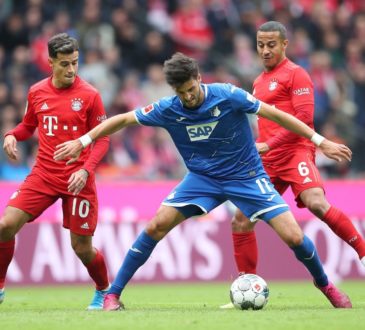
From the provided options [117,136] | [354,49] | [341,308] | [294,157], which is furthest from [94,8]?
[341,308]

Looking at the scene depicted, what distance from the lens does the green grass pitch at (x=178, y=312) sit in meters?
8.09

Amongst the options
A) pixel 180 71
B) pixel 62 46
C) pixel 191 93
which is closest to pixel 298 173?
pixel 191 93

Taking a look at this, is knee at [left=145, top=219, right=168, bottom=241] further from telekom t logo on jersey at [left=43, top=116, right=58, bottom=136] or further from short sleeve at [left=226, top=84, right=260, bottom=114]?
telekom t logo on jersey at [left=43, top=116, right=58, bottom=136]

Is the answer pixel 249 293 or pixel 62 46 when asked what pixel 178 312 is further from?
pixel 62 46

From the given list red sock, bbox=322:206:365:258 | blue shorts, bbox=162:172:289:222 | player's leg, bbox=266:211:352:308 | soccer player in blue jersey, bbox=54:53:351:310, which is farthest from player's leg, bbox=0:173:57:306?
red sock, bbox=322:206:365:258

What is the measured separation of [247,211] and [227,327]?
1620 mm

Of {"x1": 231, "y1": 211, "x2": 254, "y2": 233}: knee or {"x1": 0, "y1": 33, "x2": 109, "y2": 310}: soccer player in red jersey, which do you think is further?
{"x1": 231, "y1": 211, "x2": 254, "y2": 233}: knee

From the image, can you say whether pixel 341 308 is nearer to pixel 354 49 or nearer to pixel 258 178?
pixel 258 178

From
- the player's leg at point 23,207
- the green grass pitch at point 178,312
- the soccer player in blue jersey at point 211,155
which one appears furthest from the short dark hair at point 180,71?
the green grass pitch at point 178,312

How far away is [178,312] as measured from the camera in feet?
30.4

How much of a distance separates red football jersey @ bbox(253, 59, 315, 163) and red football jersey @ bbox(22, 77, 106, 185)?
1.62 metres

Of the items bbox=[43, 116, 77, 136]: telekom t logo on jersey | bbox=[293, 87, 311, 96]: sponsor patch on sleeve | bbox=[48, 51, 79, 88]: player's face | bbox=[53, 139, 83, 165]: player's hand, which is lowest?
bbox=[53, 139, 83, 165]: player's hand

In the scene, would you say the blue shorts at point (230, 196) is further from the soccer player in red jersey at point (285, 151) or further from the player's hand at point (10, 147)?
the player's hand at point (10, 147)

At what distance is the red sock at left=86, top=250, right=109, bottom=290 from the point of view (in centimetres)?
1002
